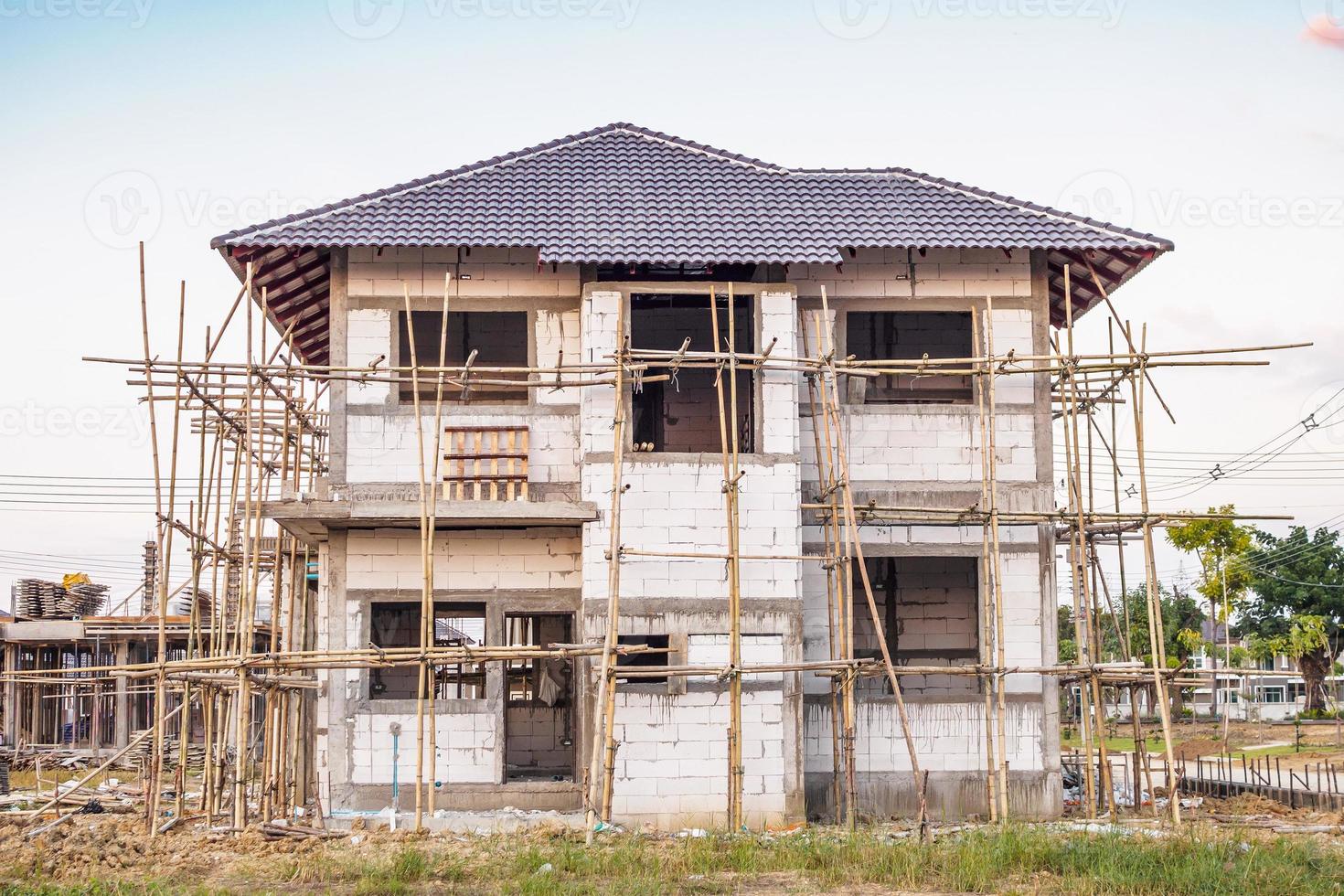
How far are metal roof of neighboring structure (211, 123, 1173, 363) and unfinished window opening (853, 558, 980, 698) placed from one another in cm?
431

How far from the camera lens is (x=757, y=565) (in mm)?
18344

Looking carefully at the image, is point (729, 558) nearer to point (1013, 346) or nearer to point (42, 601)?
point (1013, 346)

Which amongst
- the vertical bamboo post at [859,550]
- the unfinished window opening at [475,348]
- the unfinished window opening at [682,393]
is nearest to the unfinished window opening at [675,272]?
the vertical bamboo post at [859,550]

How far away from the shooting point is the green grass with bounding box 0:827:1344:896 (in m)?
13.6

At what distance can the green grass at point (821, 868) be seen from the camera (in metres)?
13.6

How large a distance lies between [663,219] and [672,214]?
24 centimetres

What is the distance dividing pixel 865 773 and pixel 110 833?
885cm

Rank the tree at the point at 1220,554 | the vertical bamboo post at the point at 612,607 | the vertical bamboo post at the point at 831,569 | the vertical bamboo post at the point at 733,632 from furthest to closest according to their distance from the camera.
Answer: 1. the tree at the point at 1220,554
2. the vertical bamboo post at the point at 831,569
3. the vertical bamboo post at the point at 733,632
4. the vertical bamboo post at the point at 612,607

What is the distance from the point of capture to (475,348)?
2164 centimetres

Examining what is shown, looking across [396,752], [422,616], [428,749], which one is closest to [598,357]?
[422,616]

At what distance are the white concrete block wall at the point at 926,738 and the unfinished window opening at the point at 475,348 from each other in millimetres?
5626

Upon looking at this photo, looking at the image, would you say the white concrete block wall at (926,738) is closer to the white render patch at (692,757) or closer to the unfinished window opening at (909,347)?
the white render patch at (692,757)

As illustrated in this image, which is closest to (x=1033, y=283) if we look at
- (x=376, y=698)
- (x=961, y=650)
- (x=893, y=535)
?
(x=893, y=535)

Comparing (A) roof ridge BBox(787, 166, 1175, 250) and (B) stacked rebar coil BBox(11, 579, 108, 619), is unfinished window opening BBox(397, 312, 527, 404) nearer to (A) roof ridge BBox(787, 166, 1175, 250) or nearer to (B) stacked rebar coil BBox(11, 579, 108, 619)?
(A) roof ridge BBox(787, 166, 1175, 250)
